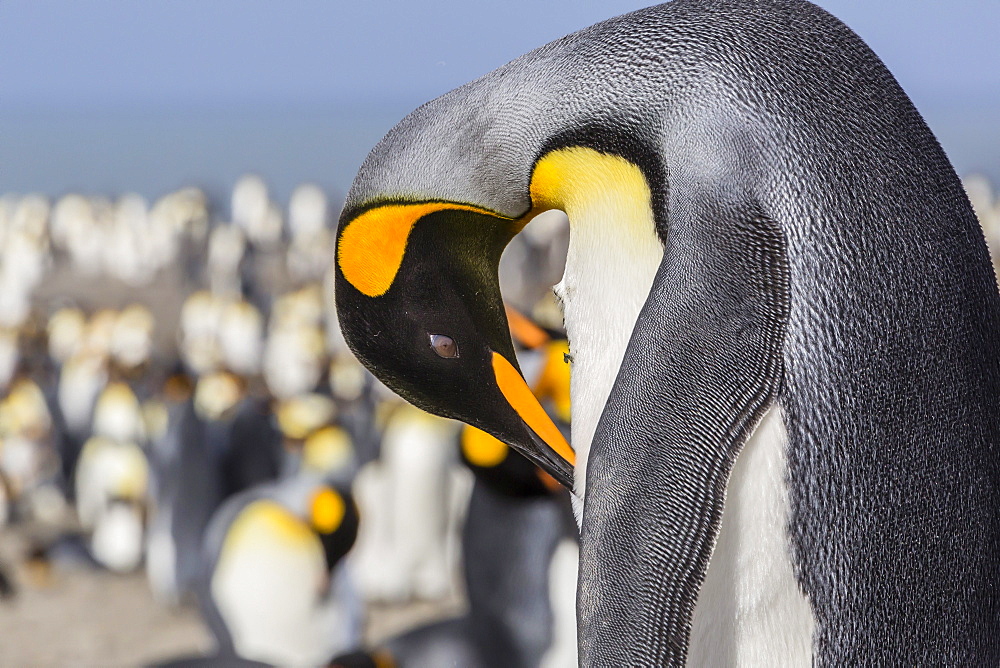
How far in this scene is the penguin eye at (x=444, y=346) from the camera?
0.99m

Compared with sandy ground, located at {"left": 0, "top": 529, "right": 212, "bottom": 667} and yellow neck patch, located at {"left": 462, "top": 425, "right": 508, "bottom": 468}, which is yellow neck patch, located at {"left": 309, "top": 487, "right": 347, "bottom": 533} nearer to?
yellow neck patch, located at {"left": 462, "top": 425, "right": 508, "bottom": 468}

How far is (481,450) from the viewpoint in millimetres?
2662

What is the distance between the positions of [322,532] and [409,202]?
255 cm

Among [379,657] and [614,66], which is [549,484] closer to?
[379,657]

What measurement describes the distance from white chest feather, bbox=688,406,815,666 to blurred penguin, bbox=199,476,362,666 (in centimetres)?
260

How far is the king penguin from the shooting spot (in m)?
0.72

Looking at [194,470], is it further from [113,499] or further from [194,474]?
[113,499]

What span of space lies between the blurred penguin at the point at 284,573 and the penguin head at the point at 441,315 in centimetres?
234

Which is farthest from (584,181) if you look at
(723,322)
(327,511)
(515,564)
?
(327,511)

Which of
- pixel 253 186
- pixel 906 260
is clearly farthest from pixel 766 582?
pixel 253 186

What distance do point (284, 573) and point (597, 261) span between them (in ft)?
8.62

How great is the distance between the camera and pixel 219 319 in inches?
358

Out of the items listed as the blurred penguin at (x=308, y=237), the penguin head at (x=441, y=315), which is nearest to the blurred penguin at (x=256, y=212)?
the blurred penguin at (x=308, y=237)

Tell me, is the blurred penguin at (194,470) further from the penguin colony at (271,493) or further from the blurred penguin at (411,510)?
the blurred penguin at (411,510)
